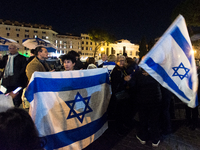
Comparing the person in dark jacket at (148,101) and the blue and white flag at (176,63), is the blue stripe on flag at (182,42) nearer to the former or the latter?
A: the blue and white flag at (176,63)

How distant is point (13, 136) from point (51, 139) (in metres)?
1.73

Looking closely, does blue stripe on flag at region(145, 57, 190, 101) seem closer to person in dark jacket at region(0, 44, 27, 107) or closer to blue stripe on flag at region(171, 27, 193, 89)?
blue stripe on flag at region(171, 27, 193, 89)

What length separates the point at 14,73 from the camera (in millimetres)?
4332

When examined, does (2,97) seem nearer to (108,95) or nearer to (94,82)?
(94,82)

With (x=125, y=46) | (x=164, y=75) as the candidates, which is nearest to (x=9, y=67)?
(x=164, y=75)

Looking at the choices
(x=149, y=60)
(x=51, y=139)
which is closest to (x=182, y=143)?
(x=149, y=60)

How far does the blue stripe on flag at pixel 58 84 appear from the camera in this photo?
247 centimetres

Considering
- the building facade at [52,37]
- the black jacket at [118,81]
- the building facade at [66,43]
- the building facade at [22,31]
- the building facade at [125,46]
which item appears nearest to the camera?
the black jacket at [118,81]

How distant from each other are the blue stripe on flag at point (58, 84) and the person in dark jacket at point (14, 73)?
217 cm

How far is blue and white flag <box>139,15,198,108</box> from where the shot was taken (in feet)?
8.24

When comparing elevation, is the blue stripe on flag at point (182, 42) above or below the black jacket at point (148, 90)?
above

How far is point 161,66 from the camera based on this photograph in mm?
2609

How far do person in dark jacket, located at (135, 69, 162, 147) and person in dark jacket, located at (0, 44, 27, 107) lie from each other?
3462 mm

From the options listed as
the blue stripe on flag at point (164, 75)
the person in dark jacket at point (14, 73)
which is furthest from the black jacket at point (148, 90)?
the person in dark jacket at point (14, 73)
